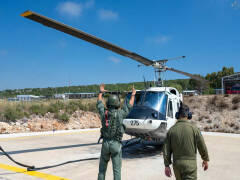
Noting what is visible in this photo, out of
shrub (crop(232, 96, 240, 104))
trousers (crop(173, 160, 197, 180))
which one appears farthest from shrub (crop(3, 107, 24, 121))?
shrub (crop(232, 96, 240, 104))

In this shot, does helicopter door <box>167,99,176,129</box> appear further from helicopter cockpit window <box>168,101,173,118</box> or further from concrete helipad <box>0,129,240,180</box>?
concrete helipad <box>0,129,240,180</box>

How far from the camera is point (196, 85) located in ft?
249

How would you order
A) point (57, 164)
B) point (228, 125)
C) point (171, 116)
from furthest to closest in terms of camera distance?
point (228, 125)
point (171, 116)
point (57, 164)

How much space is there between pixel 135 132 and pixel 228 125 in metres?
14.7

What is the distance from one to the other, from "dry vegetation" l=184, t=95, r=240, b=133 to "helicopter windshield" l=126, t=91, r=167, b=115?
11.9 m

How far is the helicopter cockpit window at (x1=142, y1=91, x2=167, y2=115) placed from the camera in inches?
298

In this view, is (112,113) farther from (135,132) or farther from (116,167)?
(135,132)

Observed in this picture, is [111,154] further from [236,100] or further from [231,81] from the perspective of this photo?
[231,81]

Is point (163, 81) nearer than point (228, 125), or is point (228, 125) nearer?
point (163, 81)

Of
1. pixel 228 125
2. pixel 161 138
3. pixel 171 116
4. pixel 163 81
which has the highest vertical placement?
pixel 163 81

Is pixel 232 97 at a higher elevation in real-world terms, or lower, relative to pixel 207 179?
higher

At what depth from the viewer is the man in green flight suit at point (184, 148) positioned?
312cm

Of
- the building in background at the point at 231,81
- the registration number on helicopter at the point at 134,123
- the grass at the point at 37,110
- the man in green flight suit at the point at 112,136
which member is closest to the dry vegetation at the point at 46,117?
the grass at the point at 37,110

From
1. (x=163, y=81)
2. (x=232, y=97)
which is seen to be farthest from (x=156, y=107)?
(x=232, y=97)
